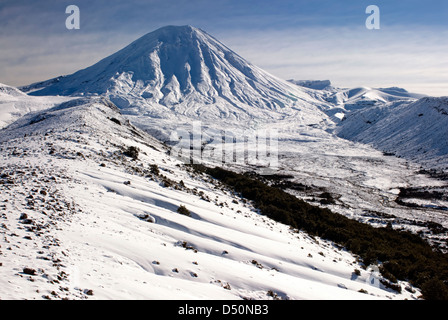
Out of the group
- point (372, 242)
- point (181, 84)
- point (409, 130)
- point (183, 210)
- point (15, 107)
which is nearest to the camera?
point (183, 210)

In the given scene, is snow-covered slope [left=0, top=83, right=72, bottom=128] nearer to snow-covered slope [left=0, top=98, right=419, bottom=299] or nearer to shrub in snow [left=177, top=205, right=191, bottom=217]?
snow-covered slope [left=0, top=98, right=419, bottom=299]

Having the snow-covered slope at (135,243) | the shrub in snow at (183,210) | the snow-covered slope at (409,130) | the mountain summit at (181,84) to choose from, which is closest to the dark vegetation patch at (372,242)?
the snow-covered slope at (135,243)

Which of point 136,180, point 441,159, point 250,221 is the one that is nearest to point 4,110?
point 136,180

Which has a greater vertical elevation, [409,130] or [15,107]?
[15,107]

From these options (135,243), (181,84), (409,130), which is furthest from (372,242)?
(181,84)

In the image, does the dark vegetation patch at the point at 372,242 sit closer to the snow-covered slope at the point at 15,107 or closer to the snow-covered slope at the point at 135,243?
the snow-covered slope at the point at 135,243

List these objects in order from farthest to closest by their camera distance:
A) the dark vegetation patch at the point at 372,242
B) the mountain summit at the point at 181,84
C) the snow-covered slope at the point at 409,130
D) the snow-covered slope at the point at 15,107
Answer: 1. the mountain summit at the point at 181,84
2. the snow-covered slope at the point at 15,107
3. the snow-covered slope at the point at 409,130
4. the dark vegetation patch at the point at 372,242

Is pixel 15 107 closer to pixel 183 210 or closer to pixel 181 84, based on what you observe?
pixel 183 210
